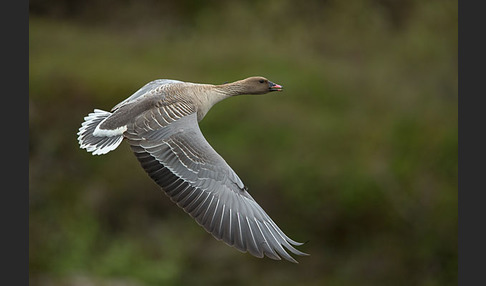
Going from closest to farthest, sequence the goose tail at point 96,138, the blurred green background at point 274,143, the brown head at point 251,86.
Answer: the goose tail at point 96,138 < the brown head at point 251,86 < the blurred green background at point 274,143

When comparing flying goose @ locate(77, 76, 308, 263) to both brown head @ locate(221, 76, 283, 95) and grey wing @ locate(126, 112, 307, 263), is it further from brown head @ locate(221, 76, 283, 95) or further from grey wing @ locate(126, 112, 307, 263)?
brown head @ locate(221, 76, 283, 95)

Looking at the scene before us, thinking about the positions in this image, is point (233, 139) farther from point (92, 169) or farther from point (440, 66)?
point (440, 66)

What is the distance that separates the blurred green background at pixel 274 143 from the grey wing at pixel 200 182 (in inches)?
198

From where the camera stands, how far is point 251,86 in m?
6.04

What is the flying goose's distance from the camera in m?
5.17

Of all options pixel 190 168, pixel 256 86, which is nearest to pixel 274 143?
pixel 256 86

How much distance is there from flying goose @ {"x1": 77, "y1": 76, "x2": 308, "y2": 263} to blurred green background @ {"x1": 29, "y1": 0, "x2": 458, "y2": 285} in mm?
4930

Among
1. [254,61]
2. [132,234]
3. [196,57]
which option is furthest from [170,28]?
[132,234]

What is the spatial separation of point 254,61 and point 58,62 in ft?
10.5

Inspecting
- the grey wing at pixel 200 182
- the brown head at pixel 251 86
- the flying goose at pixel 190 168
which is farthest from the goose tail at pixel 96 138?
the brown head at pixel 251 86

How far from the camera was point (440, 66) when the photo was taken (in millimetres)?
12336

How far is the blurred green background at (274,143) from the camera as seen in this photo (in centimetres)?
1047

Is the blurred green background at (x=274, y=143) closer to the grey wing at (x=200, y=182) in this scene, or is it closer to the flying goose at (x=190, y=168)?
the flying goose at (x=190, y=168)

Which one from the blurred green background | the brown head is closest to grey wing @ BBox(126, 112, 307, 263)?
the brown head
